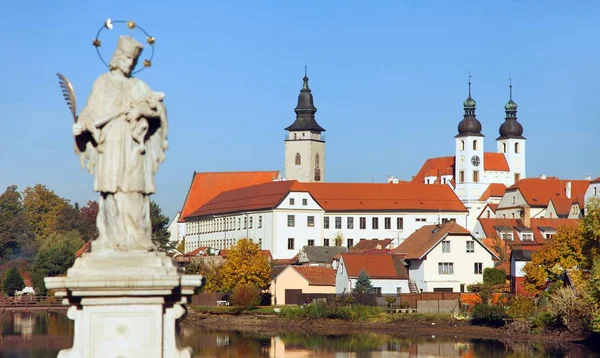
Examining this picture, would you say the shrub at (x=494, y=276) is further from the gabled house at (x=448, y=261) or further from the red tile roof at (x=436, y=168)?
the red tile roof at (x=436, y=168)

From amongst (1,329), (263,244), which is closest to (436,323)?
(1,329)

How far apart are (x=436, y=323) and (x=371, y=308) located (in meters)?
5.76

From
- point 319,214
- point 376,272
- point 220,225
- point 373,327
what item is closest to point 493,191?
point 319,214

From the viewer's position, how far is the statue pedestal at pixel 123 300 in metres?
8.74

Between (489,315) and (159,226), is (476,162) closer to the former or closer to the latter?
(159,226)

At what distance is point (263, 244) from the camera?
119500 mm

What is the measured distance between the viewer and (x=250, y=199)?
12688cm

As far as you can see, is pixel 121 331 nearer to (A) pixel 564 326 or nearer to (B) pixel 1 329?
(A) pixel 564 326

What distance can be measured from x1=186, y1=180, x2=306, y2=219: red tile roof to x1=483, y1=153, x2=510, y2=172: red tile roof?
128ft

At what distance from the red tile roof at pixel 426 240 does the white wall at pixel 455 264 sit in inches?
14.2

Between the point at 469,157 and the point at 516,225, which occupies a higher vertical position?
the point at 469,157

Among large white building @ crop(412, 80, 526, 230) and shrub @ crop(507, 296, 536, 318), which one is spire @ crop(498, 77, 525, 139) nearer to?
large white building @ crop(412, 80, 526, 230)

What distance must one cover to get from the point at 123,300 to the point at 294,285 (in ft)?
236

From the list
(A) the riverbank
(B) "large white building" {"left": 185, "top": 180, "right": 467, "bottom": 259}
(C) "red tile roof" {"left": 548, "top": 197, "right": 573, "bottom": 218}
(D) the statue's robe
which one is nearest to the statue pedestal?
(D) the statue's robe
